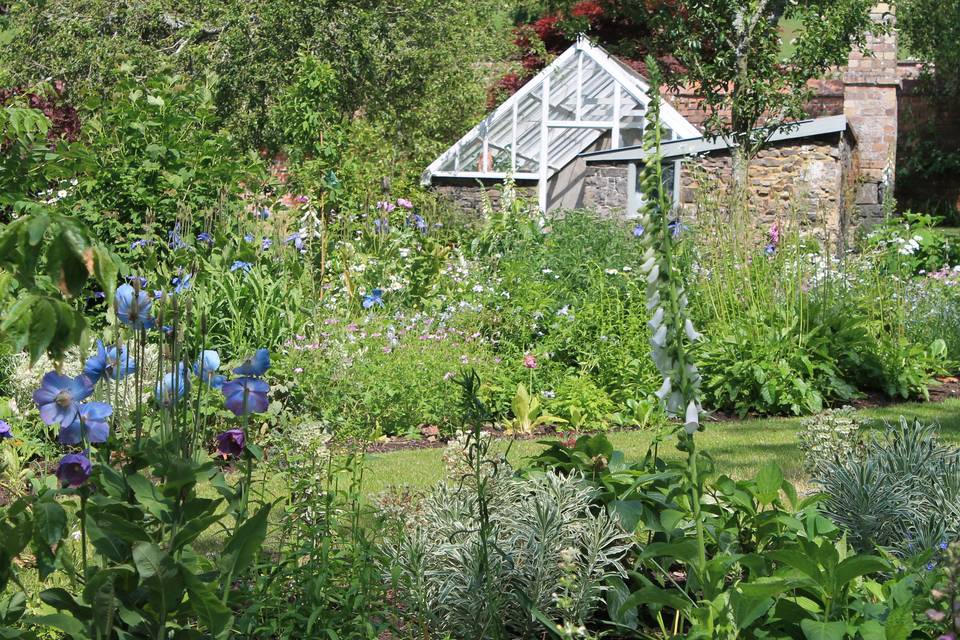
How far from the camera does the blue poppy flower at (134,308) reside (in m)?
2.16

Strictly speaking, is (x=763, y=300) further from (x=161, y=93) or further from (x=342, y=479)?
(x=161, y=93)

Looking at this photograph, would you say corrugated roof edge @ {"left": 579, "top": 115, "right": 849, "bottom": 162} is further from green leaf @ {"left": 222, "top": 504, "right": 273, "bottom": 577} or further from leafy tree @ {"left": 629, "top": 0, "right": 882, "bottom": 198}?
green leaf @ {"left": 222, "top": 504, "right": 273, "bottom": 577}

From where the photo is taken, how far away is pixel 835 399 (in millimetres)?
6652

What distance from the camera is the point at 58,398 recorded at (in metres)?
2.07

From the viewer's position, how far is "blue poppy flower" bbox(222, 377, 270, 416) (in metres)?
2.22

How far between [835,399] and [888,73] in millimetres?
11156

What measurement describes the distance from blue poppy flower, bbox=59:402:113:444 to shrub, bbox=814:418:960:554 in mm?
1971

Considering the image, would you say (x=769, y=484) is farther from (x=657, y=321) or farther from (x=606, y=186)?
(x=606, y=186)

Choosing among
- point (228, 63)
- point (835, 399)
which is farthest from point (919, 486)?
point (228, 63)

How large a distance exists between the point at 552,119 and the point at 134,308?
14589 millimetres

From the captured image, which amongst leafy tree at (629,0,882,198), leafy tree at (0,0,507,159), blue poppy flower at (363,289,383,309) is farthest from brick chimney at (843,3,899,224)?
blue poppy flower at (363,289,383,309)

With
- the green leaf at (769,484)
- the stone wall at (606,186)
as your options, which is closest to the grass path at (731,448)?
the green leaf at (769,484)

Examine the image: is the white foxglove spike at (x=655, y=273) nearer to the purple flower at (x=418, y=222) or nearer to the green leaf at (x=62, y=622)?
the green leaf at (x=62, y=622)

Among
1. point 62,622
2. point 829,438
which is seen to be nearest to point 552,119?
point 829,438
